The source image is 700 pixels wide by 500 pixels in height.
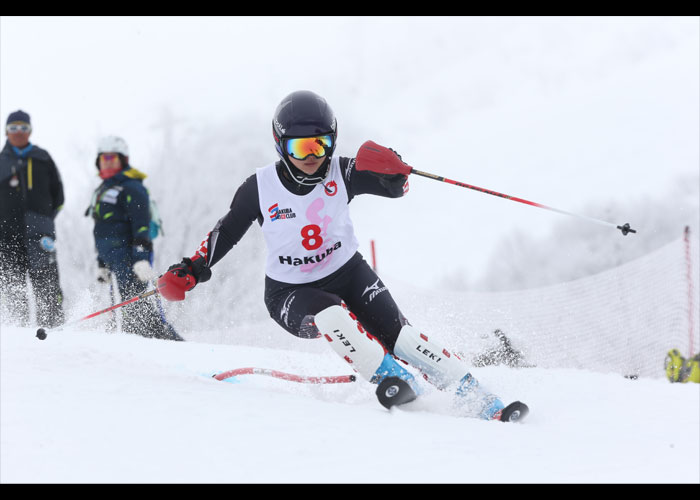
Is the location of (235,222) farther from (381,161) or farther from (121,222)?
(121,222)

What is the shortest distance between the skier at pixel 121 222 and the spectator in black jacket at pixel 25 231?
393mm

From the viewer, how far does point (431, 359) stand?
10.2ft

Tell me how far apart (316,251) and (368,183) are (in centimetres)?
42

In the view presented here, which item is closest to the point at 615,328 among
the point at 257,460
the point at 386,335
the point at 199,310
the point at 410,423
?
the point at 386,335

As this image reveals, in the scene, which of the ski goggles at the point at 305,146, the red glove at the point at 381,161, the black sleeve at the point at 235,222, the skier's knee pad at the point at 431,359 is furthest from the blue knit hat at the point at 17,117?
the skier's knee pad at the point at 431,359

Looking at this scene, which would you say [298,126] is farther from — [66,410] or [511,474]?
[511,474]

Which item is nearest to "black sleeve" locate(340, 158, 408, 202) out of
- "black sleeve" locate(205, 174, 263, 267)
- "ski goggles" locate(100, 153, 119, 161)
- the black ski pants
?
the black ski pants

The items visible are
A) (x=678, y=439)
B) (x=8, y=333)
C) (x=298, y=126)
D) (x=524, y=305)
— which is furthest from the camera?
(x=524, y=305)

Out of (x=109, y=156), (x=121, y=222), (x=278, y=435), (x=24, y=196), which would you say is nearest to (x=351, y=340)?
(x=278, y=435)

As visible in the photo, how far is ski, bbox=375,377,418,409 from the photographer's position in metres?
2.78

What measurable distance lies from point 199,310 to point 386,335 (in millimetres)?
17566

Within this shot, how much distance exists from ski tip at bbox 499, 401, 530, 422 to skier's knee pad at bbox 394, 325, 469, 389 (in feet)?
0.84

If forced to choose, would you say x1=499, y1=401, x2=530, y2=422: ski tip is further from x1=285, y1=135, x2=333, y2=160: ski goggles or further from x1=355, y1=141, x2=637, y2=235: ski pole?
x1=285, y1=135, x2=333, y2=160: ski goggles

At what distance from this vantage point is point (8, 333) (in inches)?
163
